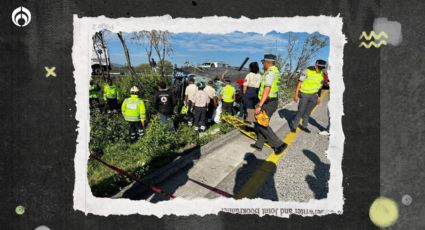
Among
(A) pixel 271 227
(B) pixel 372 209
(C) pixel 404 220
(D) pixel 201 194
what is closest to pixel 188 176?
(D) pixel 201 194

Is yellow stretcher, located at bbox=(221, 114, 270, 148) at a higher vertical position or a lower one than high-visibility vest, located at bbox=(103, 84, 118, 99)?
lower

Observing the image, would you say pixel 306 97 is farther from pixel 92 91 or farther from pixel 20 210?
pixel 20 210

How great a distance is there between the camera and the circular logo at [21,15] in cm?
188

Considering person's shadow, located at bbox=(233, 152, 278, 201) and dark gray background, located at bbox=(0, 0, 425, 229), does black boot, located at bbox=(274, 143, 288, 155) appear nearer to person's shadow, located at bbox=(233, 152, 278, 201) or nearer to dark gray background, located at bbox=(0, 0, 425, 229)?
person's shadow, located at bbox=(233, 152, 278, 201)

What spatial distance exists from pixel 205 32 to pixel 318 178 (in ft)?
6.97

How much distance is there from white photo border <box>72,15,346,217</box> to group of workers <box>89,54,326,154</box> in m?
0.22

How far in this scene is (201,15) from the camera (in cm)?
179

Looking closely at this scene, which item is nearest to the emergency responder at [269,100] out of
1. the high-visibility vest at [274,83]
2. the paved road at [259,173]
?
the high-visibility vest at [274,83]

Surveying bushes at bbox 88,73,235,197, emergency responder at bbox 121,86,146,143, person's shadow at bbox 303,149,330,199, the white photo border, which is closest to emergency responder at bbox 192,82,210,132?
bushes at bbox 88,73,235,197

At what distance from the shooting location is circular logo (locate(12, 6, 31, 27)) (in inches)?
74.0

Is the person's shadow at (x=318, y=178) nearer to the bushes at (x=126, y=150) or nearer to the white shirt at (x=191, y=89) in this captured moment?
the bushes at (x=126, y=150)

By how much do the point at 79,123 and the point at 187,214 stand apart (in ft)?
3.92

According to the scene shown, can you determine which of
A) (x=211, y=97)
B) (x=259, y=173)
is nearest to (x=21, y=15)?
(x=259, y=173)

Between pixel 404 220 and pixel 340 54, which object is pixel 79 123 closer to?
pixel 340 54
